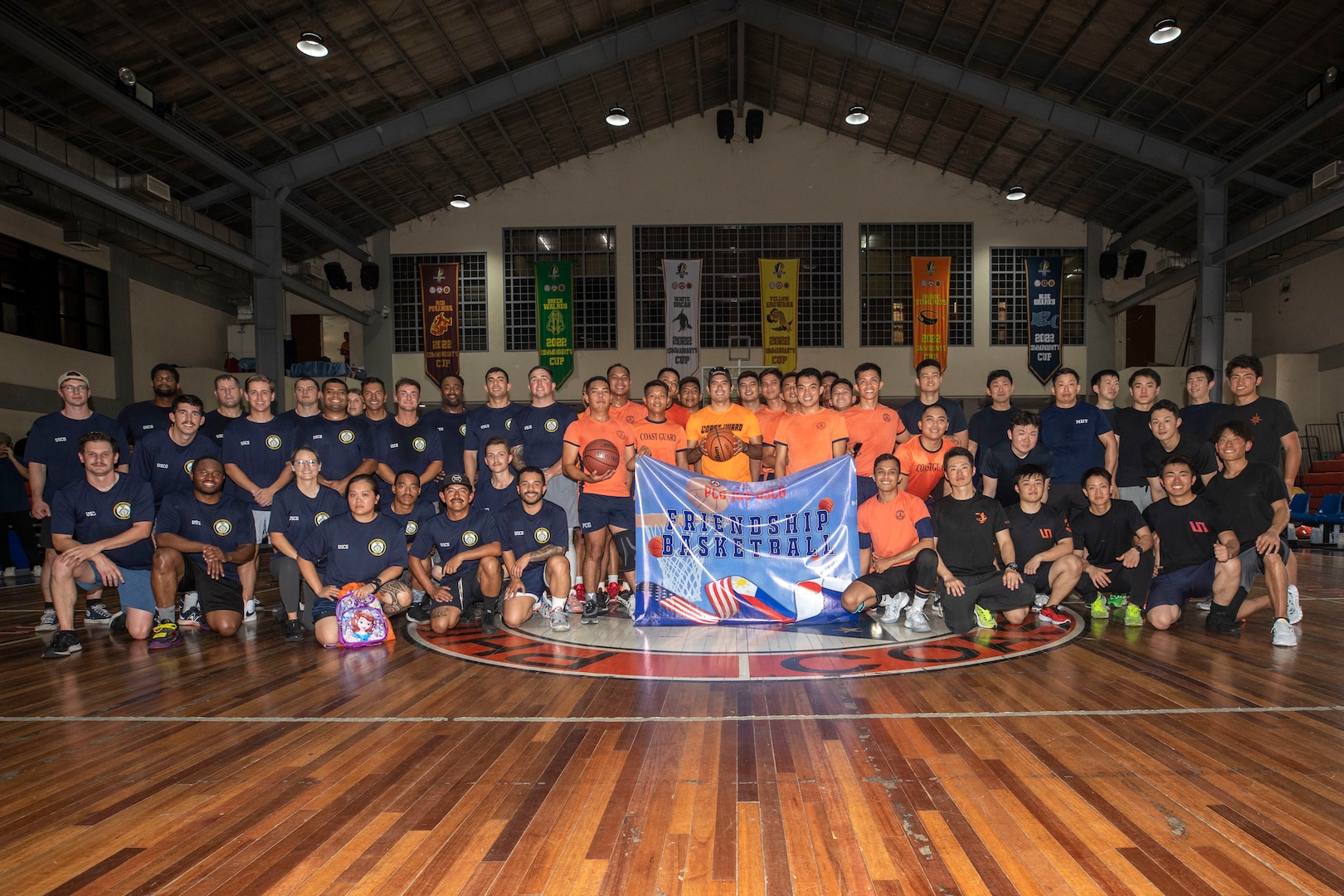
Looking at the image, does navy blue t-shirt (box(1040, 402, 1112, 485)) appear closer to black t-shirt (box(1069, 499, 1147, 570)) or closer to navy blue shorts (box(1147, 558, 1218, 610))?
black t-shirt (box(1069, 499, 1147, 570))

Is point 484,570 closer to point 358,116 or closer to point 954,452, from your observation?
point 954,452

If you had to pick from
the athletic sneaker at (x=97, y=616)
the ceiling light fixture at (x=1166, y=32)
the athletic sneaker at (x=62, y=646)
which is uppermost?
the ceiling light fixture at (x=1166, y=32)

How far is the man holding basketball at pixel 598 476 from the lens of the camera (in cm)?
659

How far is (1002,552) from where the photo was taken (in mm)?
5805

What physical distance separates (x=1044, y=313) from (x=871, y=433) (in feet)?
51.7

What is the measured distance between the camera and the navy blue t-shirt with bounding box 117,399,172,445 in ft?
23.3

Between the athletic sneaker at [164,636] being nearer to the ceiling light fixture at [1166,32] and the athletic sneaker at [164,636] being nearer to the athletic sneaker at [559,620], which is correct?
the athletic sneaker at [559,620]

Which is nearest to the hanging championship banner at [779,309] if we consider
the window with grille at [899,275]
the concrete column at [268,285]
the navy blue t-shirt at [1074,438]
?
the window with grille at [899,275]

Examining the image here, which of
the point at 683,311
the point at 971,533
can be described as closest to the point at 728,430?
the point at 971,533

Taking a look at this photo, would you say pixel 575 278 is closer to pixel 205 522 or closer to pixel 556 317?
pixel 556 317

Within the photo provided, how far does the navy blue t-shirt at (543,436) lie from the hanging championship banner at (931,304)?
1493 centimetres

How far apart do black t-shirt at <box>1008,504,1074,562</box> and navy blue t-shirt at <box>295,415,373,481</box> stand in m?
5.52

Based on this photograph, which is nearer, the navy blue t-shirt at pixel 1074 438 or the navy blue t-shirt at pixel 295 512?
the navy blue t-shirt at pixel 295 512

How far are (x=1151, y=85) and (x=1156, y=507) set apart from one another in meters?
11.3
